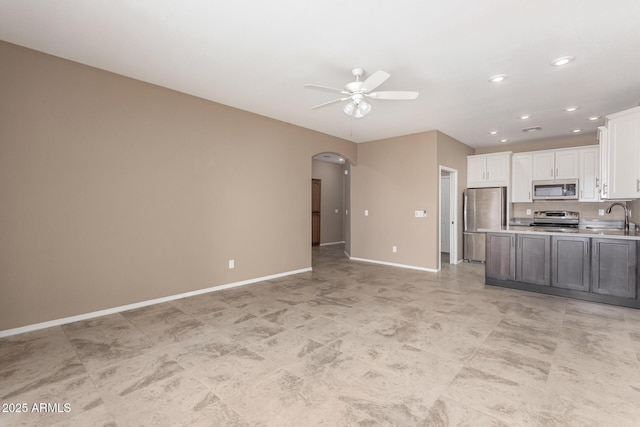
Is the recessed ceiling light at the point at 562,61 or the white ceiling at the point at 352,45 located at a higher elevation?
the white ceiling at the point at 352,45

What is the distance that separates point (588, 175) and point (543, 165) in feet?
2.48

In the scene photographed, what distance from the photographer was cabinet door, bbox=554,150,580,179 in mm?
5952

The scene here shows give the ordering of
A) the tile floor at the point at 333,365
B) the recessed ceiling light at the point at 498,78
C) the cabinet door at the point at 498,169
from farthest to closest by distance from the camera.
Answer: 1. the cabinet door at the point at 498,169
2. the recessed ceiling light at the point at 498,78
3. the tile floor at the point at 333,365

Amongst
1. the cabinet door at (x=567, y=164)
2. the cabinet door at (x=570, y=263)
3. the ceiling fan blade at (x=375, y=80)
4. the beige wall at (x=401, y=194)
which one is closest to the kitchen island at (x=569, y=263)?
the cabinet door at (x=570, y=263)

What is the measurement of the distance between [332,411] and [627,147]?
14.8 feet

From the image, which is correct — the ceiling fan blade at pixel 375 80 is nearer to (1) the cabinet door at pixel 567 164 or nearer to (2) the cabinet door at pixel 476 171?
(2) the cabinet door at pixel 476 171

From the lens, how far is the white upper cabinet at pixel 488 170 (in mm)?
6512

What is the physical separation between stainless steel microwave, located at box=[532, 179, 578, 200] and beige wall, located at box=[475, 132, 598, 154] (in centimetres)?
93

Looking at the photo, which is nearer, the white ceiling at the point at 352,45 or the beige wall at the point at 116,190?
the white ceiling at the point at 352,45

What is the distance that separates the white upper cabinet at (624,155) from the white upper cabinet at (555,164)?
253cm

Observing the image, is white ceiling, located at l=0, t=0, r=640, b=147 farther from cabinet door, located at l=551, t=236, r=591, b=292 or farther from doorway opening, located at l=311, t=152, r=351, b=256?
doorway opening, located at l=311, t=152, r=351, b=256

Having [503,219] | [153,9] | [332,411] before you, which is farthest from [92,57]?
[503,219]

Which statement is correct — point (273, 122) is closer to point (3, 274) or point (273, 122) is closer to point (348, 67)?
point (348, 67)

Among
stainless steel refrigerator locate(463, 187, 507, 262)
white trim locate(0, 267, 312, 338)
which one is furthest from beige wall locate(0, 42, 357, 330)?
stainless steel refrigerator locate(463, 187, 507, 262)
